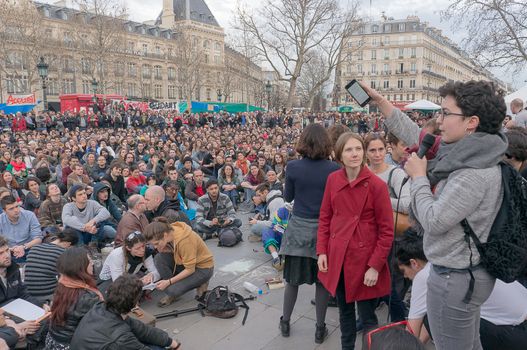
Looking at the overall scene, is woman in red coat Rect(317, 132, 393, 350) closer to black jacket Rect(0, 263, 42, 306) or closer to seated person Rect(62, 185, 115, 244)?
black jacket Rect(0, 263, 42, 306)

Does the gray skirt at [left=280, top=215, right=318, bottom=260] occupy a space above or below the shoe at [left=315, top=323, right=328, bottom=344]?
above

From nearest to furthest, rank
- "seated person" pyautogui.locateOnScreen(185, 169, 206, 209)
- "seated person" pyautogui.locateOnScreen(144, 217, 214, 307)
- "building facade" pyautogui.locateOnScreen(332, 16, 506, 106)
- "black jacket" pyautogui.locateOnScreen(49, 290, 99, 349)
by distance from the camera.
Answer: "black jacket" pyautogui.locateOnScreen(49, 290, 99, 349), "seated person" pyautogui.locateOnScreen(144, 217, 214, 307), "seated person" pyautogui.locateOnScreen(185, 169, 206, 209), "building facade" pyautogui.locateOnScreen(332, 16, 506, 106)

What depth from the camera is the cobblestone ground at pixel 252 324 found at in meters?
3.52

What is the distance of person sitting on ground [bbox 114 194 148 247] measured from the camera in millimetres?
5199

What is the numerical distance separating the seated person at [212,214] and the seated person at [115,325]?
3707 mm

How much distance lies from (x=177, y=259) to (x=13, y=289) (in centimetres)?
156

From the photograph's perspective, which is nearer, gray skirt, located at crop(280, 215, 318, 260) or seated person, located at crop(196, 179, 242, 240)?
gray skirt, located at crop(280, 215, 318, 260)

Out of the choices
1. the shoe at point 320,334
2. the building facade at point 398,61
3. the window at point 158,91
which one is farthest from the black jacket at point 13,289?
the building facade at point 398,61

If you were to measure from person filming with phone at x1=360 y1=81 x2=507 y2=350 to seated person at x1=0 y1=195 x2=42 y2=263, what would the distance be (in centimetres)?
523

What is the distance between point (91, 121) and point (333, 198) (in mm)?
23576

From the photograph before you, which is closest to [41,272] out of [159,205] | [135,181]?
[159,205]

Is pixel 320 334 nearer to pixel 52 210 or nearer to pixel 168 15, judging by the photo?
pixel 52 210

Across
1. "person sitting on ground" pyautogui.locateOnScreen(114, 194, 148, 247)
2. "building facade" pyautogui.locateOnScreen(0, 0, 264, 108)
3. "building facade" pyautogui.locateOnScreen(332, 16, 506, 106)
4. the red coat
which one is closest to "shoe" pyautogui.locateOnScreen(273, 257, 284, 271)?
"person sitting on ground" pyautogui.locateOnScreen(114, 194, 148, 247)

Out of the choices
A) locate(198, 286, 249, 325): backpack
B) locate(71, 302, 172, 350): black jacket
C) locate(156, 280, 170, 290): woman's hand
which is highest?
locate(71, 302, 172, 350): black jacket
